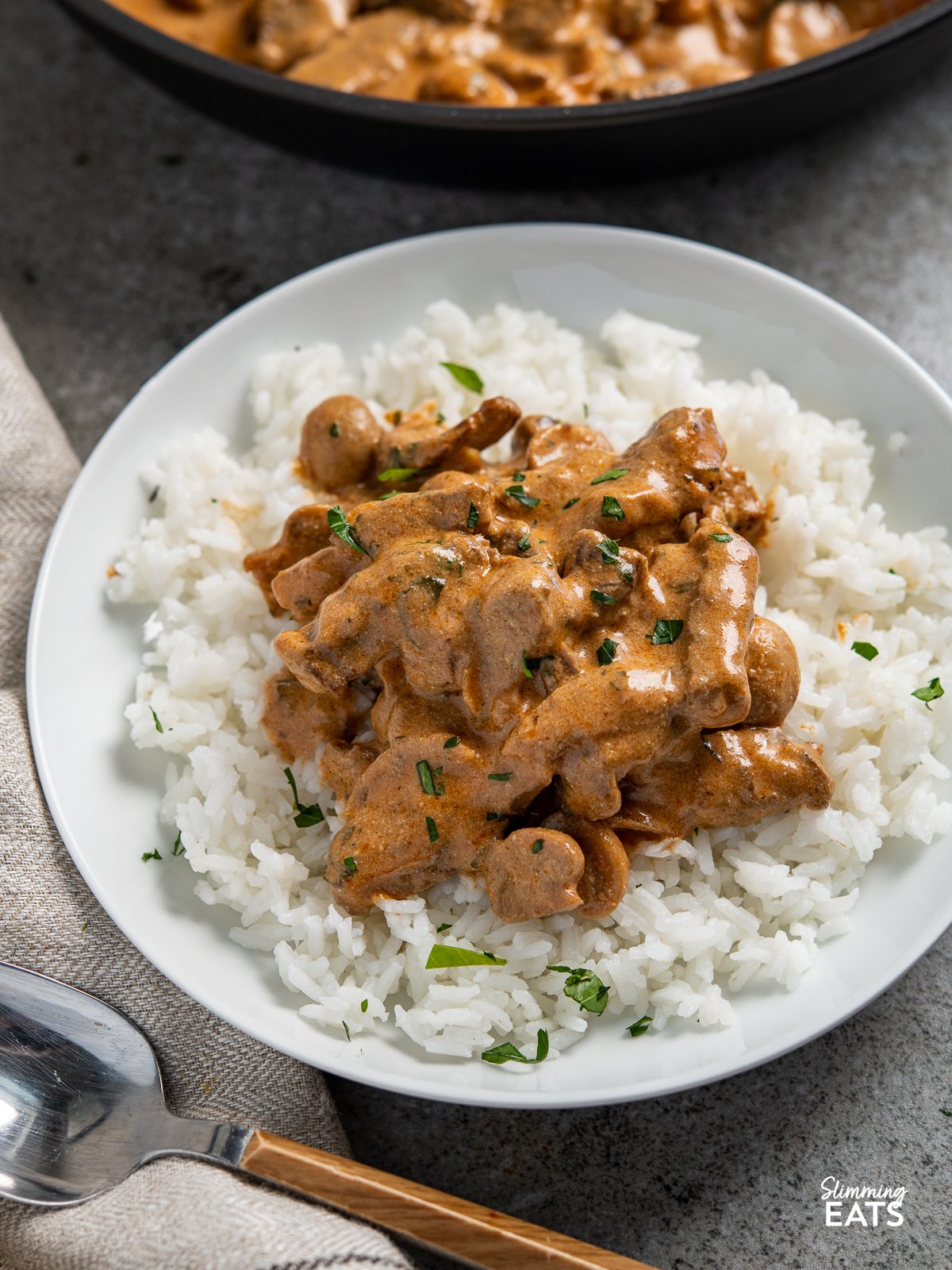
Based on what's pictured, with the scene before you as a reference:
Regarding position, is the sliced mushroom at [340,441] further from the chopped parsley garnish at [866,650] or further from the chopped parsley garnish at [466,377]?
the chopped parsley garnish at [866,650]

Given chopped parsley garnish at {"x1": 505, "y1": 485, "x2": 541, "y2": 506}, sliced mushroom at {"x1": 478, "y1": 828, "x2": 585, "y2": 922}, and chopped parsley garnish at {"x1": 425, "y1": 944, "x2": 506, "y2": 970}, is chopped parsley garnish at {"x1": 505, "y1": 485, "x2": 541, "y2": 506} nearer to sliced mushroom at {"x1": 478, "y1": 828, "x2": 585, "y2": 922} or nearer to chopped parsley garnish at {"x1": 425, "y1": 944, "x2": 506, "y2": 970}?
→ sliced mushroom at {"x1": 478, "y1": 828, "x2": 585, "y2": 922}

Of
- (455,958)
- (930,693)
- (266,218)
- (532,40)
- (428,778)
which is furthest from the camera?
(266,218)

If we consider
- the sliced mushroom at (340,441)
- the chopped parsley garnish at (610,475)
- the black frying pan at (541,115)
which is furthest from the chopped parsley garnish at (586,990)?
the black frying pan at (541,115)

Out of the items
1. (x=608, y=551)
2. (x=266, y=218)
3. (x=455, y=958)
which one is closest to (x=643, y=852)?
Result: (x=455, y=958)

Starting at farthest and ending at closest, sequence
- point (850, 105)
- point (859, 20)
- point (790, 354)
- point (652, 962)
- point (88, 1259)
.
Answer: point (859, 20), point (850, 105), point (790, 354), point (652, 962), point (88, 1259)

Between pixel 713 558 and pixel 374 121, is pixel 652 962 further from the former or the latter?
pixel 374 121

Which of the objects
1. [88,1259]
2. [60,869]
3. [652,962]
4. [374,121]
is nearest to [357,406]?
[374,121]

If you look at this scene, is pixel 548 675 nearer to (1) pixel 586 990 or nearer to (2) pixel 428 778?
(2) pixel 428 778
